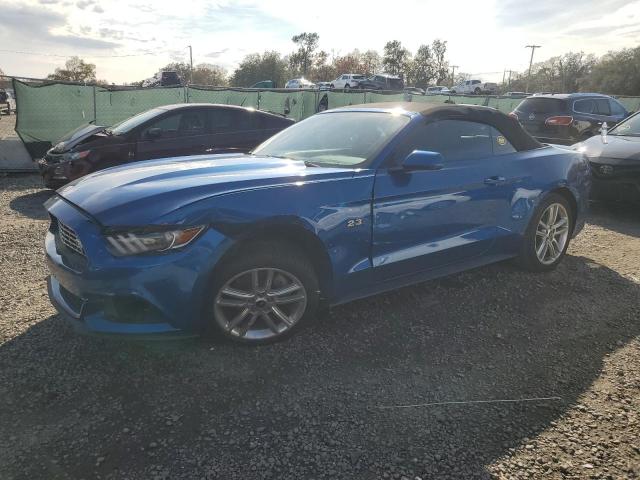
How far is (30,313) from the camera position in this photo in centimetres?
339

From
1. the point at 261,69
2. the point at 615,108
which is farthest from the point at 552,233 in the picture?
the point at 261,69

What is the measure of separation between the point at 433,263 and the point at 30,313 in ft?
9.66

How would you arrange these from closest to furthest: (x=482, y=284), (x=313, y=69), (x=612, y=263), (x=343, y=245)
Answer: (x=343, y=245), (x=482, y=284), (x=612, y=263), (x=313, y=69)

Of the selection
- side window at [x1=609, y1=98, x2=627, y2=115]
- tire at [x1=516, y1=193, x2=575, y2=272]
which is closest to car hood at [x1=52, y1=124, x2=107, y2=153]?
tire at [x1=516, y1=193, x2=575, y2=272]

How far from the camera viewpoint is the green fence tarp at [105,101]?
10.0 meters

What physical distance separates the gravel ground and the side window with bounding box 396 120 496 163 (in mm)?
1155

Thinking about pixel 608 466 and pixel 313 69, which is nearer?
pixel 608 466

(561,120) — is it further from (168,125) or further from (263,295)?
(263,295)

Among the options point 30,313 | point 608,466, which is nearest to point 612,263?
point 608,466

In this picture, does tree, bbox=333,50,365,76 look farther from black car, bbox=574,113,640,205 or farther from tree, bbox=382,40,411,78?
black car, bbox=574,113,640,205

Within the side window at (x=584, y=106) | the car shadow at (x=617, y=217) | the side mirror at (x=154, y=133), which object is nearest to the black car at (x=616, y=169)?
the car shadow at (x=617, y=217)

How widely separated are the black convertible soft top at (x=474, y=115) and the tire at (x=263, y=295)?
1.57 m

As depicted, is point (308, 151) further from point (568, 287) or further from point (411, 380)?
point (568, 287)

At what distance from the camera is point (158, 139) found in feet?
23.7
